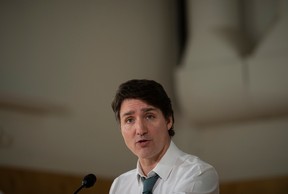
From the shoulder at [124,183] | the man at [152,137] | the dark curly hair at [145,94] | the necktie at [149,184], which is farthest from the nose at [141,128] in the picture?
the shoulder at [124,183]

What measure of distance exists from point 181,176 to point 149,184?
168 mm

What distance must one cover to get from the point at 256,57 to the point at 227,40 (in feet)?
1.27

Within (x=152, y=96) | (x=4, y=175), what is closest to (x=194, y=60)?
(x=4, y=175)

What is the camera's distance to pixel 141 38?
18.2ft

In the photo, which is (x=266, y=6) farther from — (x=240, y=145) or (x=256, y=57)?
(x=240, y=145)

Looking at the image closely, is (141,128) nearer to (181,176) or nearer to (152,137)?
(152,137)

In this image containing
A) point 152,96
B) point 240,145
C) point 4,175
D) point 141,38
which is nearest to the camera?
point 152,96

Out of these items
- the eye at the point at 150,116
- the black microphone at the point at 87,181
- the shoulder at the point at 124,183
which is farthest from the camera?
the shoulder at the point at 124,183

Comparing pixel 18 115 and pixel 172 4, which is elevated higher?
pixel 172 4

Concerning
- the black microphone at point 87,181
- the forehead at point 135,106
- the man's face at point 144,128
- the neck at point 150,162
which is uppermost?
the forehead at point 135,106

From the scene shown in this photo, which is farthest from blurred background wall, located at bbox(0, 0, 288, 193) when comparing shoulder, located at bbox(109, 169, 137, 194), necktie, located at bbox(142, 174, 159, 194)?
necktie, located at bbox(142, 174, 159, 194)

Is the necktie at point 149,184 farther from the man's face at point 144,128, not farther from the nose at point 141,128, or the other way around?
the nose at point 141,128

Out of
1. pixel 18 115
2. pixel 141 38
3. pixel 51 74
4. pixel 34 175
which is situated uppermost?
pixel 141 38

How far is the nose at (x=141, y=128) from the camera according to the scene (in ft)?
8.04
